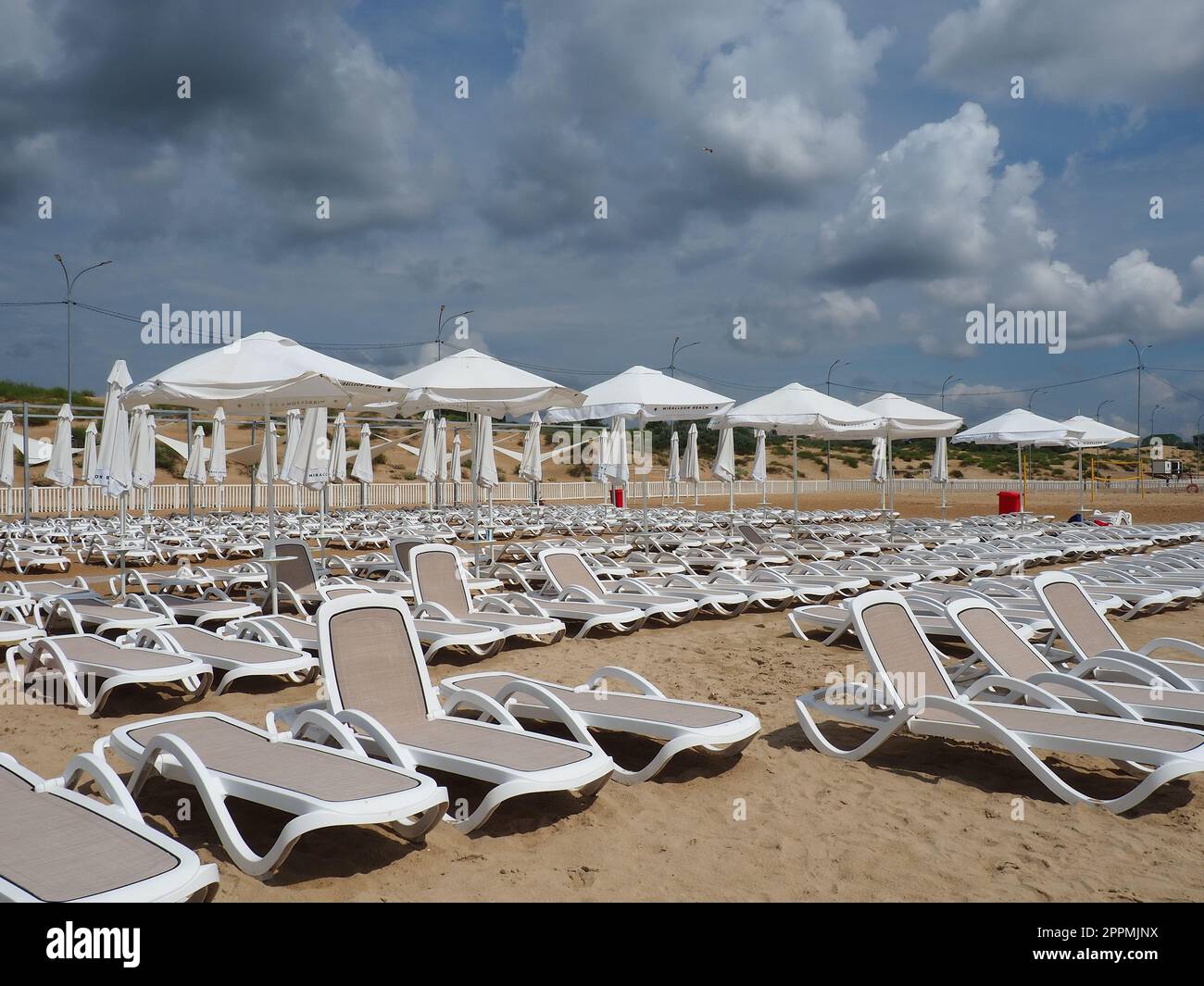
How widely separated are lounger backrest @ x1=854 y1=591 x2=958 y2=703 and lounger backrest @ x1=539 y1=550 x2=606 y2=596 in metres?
3.87

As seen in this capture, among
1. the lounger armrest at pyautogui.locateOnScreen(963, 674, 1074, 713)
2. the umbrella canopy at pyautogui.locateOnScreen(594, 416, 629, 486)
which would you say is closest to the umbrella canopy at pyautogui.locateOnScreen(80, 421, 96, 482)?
the umbrella canopy at pyautogui.locateOnScreen(594, 416, 629, 486)

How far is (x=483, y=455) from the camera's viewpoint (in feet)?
42.2

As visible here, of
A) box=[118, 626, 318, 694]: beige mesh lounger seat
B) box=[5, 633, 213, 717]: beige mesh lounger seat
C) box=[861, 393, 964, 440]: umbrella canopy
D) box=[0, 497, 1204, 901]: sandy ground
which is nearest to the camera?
box=[0, 497, 1204, 901]: sandy ground

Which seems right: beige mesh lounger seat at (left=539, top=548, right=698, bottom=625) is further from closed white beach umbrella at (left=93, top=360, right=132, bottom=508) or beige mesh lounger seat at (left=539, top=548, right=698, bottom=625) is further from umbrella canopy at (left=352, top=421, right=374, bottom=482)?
umbrella canopy at (left=352, top=421, right=374, bottom=482)

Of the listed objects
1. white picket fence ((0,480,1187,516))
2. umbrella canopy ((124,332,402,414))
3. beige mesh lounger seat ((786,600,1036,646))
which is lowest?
beige mesh lounger seat ((786,600,1036,646))

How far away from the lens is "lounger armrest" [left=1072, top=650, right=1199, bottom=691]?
4.95m

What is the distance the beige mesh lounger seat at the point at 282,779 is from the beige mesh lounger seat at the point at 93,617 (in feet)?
11.3

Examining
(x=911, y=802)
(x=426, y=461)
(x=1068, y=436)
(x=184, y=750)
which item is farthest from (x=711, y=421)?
(x=184, y=750)

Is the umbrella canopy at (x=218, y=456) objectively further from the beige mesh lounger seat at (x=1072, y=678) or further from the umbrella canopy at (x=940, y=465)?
the umbrella canopy at (x=940, y=465)

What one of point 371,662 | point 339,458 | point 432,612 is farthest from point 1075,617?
point 339,458

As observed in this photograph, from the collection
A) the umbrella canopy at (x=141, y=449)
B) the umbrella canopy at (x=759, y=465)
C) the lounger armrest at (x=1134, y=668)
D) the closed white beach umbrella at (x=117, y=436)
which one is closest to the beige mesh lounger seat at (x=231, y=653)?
the closed white beach umbrella at (x=117, y=436)

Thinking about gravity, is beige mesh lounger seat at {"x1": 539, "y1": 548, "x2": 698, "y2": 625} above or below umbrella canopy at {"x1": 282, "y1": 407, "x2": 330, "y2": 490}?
below
